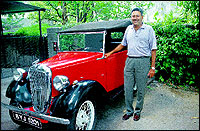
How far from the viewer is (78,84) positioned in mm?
2389

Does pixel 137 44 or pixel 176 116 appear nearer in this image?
pixel 137 44

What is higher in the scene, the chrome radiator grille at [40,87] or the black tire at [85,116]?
the chrome radiator grille at [40,87]

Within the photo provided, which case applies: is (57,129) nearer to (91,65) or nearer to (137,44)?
(91,65)

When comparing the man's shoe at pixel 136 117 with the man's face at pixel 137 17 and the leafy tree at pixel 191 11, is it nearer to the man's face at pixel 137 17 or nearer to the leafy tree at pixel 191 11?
the man's face at pixel 137 17

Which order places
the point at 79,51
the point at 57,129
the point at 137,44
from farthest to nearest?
the point at 79,51 → the point at 137,44 → the point at 57,129

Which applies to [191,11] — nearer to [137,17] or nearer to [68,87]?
[137,17]

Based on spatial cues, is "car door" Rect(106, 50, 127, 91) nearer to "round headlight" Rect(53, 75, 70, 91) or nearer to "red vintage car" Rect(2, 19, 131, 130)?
"red vintage car" Rect(2, 19, 131, 130)

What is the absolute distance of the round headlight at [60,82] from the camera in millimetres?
2305

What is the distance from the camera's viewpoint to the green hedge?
433 centimetres

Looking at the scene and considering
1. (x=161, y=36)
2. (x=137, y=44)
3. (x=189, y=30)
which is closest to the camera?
(x=137, y=44)

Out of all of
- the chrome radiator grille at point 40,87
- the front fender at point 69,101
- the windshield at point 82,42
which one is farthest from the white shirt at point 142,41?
the chrome radiator grille at point 40,87

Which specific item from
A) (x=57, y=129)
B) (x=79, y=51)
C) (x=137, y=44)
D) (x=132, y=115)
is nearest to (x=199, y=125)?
(x=132, y=115)

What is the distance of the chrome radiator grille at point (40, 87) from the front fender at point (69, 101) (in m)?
0.22

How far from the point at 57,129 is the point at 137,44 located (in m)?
1.86
